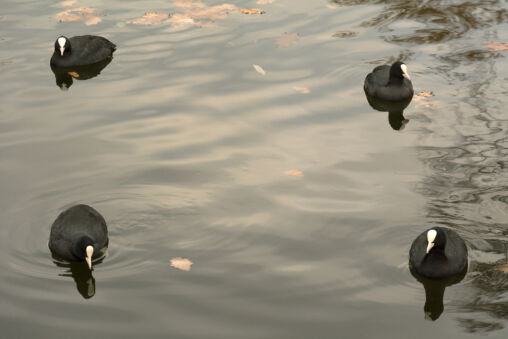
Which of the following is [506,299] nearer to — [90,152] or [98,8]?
[90,152]

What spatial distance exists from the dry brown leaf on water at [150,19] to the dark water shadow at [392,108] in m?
4.62

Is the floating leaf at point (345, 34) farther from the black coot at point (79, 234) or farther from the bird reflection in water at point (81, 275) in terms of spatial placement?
the bird reflection in water at point (81, 275)

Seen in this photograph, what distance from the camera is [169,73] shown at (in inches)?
503

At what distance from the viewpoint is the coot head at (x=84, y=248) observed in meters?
8.14

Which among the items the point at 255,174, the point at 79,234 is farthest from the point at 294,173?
the point at 79,234

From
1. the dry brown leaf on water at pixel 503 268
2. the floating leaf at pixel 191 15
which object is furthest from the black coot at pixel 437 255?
the floating leaf at pixel 191 15

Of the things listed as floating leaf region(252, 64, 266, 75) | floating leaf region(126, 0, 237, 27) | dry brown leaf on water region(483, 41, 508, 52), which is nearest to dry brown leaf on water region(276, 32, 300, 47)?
floating leaf region(252, 64, 266, 75)

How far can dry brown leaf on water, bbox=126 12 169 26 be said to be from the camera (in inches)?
577

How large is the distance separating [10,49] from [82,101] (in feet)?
8.19

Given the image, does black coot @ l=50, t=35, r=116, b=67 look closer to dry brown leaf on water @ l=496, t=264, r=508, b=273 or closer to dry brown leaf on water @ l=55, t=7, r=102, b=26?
dry brown leaf on water @ l=55, t=7, r=102, b=26

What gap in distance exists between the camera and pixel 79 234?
27.4ft

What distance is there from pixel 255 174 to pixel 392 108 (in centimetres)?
307

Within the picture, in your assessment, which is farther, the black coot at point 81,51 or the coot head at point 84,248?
the black coot at point 81,51

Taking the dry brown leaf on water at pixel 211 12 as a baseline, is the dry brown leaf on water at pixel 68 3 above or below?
above
